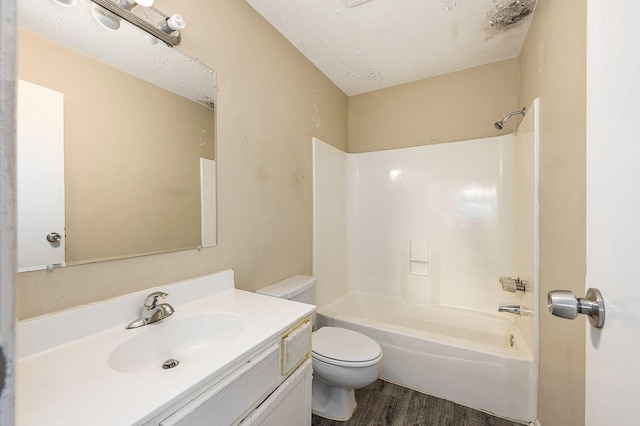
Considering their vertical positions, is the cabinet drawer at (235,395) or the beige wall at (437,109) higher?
the beige wall at (437,109)

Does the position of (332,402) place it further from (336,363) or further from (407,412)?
(407,412)

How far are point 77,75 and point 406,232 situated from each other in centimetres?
234

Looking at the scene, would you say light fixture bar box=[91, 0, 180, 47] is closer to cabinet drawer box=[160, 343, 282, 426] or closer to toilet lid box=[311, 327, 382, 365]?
cabinet drawer box=[160, 343, 282, 426]

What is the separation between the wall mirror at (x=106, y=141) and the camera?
0.77 metres

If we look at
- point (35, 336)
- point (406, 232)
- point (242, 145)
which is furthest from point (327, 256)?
point (35, 336)

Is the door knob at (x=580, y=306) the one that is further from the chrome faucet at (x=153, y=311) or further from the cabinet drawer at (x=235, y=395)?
the chrome faucet at (x=153, y=311)

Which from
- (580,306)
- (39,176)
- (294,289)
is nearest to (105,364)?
(39,176)

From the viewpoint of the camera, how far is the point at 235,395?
2.49 ft

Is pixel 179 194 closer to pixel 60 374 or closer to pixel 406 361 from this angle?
pixel 60 374

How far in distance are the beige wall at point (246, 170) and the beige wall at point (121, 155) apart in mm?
85

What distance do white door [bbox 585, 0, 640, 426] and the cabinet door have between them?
834 mm

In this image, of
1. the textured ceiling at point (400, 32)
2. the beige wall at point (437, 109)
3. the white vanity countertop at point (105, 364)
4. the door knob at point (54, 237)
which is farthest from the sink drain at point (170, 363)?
the beige wall at point (437, 109)

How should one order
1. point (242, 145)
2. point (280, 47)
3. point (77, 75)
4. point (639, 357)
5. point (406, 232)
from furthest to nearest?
point (406, 232) → point (280, 47) → point (242, 145) → point (77, 75) → point (639, 357)

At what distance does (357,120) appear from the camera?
2.70 m
